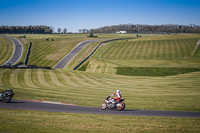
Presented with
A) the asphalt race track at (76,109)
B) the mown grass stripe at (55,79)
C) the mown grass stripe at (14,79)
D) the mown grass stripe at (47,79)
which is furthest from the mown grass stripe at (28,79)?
the asphalt race track at (76,109)

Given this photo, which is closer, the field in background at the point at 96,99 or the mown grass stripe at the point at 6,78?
the field in background at the point at 96,99

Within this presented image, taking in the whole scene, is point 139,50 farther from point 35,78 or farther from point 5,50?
point 5,50

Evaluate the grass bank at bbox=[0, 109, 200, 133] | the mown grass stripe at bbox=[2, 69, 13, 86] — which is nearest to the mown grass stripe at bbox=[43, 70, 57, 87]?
the mown grass stripe at bbox=[2, 69, 13, 86]

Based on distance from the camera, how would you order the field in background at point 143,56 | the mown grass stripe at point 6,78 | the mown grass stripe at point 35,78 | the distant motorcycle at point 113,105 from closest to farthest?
the distant motorcycle at point 113,105 < the mown grass stripe at point 6,78 < the mown grass stripe at point 35,78 < the field in background at point 143,56

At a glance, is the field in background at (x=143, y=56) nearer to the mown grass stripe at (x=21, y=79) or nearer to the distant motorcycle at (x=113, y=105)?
the mown grass stripe at (x=21, y=79)

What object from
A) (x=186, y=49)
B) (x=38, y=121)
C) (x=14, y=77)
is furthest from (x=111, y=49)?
(x=38, y=121)

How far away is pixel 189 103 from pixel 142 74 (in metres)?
37.2

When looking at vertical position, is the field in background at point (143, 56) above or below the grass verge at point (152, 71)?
→ above

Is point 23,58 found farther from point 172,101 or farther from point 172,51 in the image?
point 172,101

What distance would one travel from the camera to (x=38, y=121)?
605 inches

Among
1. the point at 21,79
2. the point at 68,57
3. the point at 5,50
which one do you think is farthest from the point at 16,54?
the point at 21,79

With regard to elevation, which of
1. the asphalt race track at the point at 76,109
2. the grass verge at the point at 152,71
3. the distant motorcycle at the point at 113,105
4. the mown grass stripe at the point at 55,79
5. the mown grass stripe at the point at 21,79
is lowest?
the grass verge at the point at 152,71

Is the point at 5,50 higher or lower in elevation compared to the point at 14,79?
higher

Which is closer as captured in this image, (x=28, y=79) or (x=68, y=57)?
(x=28, y=79)
